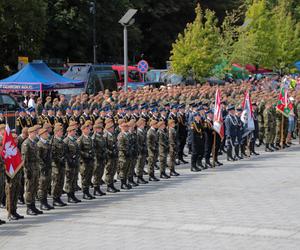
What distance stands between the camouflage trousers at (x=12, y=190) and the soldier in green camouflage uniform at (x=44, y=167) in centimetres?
75

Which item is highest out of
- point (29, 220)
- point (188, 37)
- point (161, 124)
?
point (188, 37)

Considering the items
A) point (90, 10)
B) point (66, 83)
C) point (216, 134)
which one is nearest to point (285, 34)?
point (90, 10)

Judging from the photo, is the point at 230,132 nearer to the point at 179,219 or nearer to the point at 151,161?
the point at 151,161

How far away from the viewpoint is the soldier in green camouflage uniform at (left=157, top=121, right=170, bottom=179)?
2141 centimetres

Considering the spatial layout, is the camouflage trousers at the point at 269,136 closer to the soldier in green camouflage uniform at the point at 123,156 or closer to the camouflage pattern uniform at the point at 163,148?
the camouflage pattern uniform at the point at 163,148

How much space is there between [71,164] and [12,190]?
2.09 metres

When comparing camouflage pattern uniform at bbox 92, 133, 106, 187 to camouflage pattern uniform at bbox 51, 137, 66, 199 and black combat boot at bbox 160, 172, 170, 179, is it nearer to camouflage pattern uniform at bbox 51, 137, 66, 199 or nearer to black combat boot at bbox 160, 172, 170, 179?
camouflage pattern uniform at bbox 51, 137, 66, 199

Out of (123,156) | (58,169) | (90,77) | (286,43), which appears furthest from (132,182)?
(286,43)

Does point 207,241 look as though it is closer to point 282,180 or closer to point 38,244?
point 38,244

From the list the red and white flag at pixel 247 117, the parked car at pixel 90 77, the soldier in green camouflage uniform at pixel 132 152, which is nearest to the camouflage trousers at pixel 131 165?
the soldier in green camouflage uniform at pixel 132 152

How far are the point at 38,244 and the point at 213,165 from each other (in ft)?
37.6

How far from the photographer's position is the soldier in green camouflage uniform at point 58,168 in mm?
17125

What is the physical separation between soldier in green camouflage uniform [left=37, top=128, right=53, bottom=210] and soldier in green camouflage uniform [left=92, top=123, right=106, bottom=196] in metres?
1.95

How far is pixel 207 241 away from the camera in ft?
42.8
